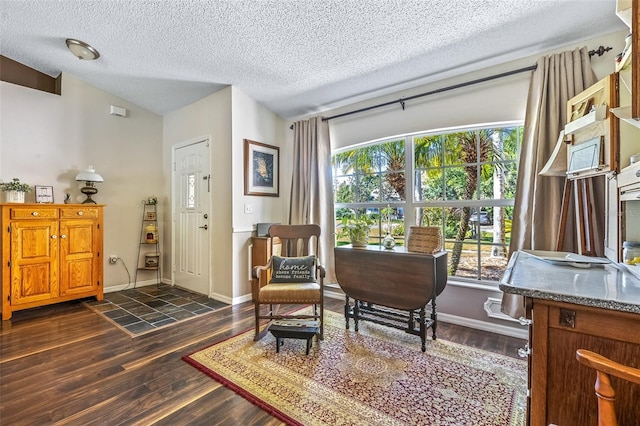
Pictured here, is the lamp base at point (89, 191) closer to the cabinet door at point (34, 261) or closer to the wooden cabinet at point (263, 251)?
the cabinet door at point (34, 261)

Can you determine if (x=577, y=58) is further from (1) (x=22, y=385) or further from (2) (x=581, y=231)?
(1) (x=22, y=385)

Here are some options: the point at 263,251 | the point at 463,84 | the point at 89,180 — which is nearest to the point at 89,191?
the point at 89,180

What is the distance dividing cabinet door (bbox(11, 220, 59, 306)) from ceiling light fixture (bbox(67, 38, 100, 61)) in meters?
1.69

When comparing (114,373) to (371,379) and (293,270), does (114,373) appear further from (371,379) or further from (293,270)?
(371,379)

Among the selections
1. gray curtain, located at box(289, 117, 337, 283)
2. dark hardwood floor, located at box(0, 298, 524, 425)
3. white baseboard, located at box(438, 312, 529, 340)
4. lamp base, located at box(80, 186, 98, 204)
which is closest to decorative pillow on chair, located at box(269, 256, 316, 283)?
dark hardwood floor, located at box(0, 298, 524, 425)

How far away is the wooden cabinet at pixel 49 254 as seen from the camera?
2717 millimetres

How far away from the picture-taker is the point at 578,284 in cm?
101

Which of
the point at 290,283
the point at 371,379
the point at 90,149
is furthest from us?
the point at 90,149

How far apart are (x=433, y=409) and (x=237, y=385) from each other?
110cm

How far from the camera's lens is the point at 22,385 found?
1691mm

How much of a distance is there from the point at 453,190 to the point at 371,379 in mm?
1860

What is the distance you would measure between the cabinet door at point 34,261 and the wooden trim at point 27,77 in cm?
164

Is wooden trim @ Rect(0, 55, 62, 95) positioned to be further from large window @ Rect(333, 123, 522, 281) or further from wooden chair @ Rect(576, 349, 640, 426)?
wooden chair @ Rect(576, 349, 640, 426)

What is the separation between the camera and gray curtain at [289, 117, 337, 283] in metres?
3.36
